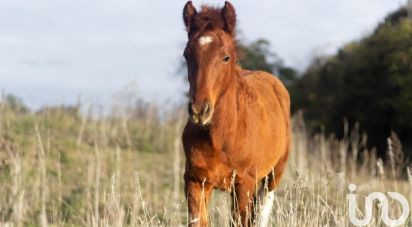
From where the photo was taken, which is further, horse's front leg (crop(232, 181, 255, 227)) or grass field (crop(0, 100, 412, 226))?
grass field (crop(0, 100, 412, 226))

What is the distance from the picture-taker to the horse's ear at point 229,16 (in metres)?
6.47

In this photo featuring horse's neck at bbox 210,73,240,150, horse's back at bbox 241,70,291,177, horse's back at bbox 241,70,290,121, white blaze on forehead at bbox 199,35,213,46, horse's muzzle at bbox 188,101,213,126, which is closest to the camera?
horse's muzzle at bbox 188,101,213,126

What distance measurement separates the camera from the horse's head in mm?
5664

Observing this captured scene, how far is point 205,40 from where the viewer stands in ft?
19.7

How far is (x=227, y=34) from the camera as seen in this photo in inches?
252

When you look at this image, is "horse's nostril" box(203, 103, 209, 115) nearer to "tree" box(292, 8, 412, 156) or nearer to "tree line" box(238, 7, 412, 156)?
"tree line" box(238, 7, 412, 156)

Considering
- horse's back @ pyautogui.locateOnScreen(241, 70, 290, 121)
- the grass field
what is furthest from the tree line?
horse's back @ pyautogui.locateOnScreen(241, 70, 290, 121)

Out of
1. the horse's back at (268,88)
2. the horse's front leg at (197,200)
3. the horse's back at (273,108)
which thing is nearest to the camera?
the horse's front leg at (197,200)

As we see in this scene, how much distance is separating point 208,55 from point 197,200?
1265 millimetres

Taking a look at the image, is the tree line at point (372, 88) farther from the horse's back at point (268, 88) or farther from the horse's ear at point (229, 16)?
the horse's ear at point (229, 16)

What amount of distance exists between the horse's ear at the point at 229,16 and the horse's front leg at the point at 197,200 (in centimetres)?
136

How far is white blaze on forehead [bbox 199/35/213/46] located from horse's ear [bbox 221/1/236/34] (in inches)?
17.5

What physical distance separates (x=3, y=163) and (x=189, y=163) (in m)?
1.56

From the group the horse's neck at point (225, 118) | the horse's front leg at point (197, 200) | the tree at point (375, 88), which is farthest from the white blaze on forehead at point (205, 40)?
the tree at point (375, 88)
